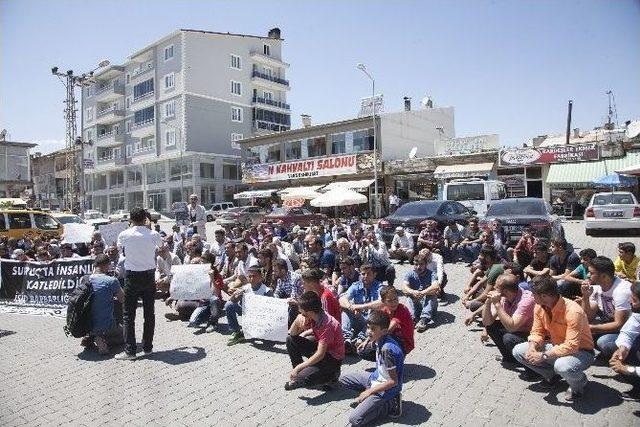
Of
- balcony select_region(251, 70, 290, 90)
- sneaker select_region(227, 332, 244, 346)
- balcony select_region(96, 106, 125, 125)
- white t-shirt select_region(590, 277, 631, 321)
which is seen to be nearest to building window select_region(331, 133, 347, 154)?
balcony select_region(251, 70, 290, 90)

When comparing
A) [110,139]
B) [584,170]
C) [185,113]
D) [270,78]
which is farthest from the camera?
[110,139]

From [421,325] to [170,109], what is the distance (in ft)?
159

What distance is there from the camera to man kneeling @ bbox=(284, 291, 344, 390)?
16.1ft

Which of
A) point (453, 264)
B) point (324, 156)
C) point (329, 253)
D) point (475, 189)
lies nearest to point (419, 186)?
point (324, 156)

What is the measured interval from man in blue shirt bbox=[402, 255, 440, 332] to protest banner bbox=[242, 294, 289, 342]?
2.23m

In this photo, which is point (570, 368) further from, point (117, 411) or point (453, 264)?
point (453, 264)

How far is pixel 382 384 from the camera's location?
4.14 meters

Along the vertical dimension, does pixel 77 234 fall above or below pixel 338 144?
below

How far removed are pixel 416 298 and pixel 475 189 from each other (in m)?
11.2

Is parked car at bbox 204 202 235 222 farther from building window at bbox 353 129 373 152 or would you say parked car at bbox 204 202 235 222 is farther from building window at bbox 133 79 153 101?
building window at bbox 133 79 153 101

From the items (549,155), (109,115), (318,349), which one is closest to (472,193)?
(549,155)

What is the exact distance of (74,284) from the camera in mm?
9422

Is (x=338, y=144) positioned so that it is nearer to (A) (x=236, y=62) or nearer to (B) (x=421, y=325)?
(A) (x=236, y=62)

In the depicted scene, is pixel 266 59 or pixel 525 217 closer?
pixel 525 217
